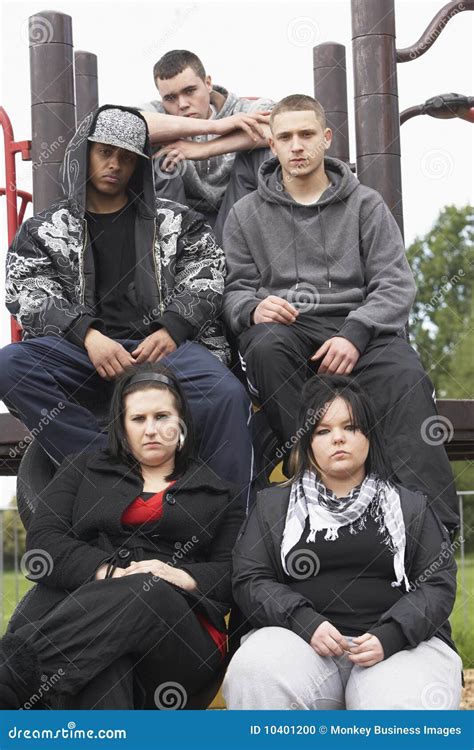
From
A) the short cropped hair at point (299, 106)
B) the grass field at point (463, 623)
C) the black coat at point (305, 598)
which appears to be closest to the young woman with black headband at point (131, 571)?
the black coat at point (305, 598)

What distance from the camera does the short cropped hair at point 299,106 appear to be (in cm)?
459

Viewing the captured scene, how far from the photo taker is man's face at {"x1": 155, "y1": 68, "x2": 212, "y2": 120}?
5.30 metres

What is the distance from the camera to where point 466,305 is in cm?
3011

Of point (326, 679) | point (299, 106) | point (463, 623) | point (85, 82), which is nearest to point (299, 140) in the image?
point (299, 106)

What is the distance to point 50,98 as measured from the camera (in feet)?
19.4

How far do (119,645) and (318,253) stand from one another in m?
1.83

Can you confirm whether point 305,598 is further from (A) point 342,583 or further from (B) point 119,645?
(B) point 119,645

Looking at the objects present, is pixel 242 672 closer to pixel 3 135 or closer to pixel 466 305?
pixel 3 135

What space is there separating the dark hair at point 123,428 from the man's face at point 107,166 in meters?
1.00

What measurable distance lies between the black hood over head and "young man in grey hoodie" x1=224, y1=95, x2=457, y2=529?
0.33 metres

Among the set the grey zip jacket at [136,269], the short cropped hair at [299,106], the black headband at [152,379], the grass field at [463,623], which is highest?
the short cropped hair at [299,106]

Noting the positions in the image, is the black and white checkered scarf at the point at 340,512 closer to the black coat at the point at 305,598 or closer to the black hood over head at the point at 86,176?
the black coat at the point at 305,598
